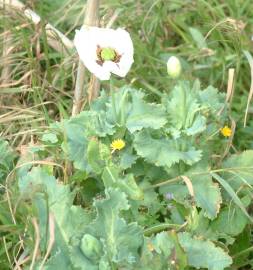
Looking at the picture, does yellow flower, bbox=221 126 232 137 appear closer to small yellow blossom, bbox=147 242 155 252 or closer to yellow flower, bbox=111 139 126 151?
yellow flower, bbox=111 139 126 151

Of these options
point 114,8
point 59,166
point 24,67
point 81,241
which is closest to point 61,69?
point 24,67

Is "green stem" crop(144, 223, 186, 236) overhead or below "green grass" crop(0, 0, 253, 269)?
below

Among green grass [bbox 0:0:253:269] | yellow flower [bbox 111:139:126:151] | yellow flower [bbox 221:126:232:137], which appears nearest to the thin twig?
yellow flower [bbox 111:139:126:151]

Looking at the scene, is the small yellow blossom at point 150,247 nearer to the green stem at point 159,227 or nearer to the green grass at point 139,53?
the green stem at point 159,227

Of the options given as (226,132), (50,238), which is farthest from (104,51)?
(50,238)

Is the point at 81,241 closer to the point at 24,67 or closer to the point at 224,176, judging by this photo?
the point at 224,176

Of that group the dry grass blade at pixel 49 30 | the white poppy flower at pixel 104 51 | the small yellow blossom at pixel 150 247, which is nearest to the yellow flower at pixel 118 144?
the white poppy flower at pixel 104 51

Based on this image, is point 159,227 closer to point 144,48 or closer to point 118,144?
point 118,144
